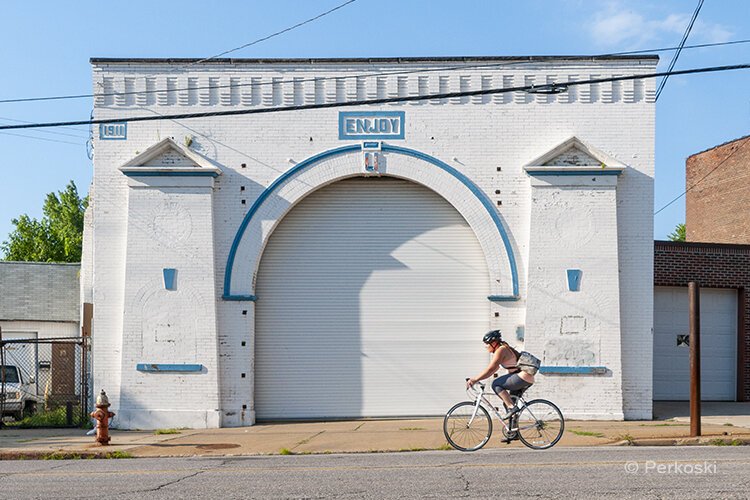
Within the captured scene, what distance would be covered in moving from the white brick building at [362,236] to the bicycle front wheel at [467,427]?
522cm

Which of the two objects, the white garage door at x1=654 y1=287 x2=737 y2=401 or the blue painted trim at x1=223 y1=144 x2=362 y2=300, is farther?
the white garage door at x1=654 y1=287 x2=737 y2=401

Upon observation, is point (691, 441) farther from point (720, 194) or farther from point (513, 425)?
point (720, 194)

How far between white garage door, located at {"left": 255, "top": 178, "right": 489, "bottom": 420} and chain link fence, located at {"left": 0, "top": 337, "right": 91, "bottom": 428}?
3.92 meters

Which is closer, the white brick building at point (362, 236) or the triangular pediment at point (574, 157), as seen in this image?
the white brick building at point (362, 236)

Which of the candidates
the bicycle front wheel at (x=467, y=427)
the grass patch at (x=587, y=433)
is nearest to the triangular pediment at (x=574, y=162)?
the grass patch at (x=587, y=433)

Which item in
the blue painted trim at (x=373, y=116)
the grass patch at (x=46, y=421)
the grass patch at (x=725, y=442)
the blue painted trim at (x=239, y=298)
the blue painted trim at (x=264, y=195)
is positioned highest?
the blue painted trim at (x=373, y=116)

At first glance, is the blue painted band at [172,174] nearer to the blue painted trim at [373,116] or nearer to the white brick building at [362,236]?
the white brick building at [362,236]

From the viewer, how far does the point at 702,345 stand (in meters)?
23.0

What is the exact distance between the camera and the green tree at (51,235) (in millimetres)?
56344

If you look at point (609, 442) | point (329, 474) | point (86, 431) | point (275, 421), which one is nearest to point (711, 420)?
point (609, 442)

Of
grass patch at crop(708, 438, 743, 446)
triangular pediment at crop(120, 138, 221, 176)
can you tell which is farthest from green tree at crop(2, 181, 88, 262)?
grass patch at crop(708, 438, 743, 446)

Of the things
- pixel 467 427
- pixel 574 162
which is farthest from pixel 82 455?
pixel 574 162

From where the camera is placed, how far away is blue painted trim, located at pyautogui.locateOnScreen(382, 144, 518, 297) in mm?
18906

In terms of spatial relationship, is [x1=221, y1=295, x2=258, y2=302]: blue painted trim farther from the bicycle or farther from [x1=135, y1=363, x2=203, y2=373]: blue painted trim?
the bicycle
